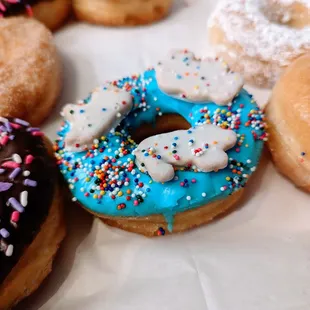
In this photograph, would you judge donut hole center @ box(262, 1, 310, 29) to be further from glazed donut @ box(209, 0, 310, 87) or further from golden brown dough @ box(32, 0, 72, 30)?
golden brown dough @ box(32, 0, 72, 30)

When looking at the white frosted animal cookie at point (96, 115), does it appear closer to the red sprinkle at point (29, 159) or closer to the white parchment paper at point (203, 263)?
the red sprinkle at point (29, 159)

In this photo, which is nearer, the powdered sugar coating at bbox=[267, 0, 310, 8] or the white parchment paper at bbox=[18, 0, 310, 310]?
the white parchment paper at bbox=[18, 0, 310, 310]

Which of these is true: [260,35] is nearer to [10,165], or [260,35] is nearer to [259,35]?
[259,35]

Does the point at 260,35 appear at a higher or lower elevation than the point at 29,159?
higher

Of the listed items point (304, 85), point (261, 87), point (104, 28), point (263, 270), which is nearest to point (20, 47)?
point (104, 28)

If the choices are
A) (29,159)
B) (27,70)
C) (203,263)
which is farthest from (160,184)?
(27,70)

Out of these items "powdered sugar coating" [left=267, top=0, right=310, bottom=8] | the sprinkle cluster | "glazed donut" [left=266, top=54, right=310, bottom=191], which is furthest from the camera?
"powdered sugar coating" [left=267, top=0, right=310, bottom=8]

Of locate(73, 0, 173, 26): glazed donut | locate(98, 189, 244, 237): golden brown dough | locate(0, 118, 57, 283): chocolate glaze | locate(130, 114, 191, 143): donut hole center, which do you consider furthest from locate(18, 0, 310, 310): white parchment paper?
locate(73, 0, 173, 26): glazed donut

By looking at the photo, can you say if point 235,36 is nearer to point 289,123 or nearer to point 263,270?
point 289,123
